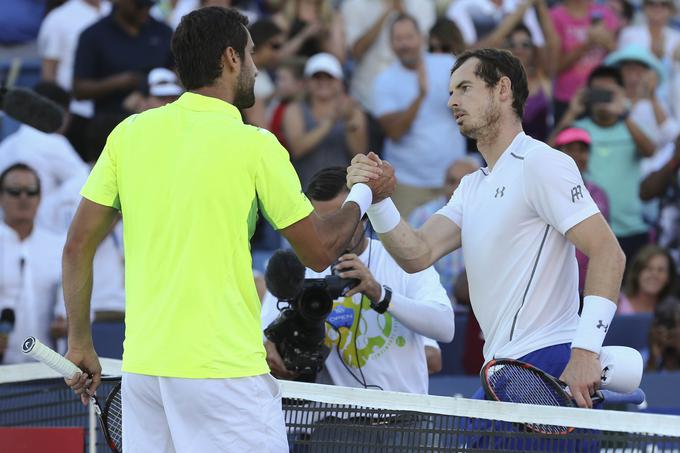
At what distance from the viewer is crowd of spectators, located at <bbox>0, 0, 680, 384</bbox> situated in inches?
348

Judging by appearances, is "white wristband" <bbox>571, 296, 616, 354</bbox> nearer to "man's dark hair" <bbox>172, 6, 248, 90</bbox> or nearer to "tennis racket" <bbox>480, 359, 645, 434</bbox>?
"tennis racket" <bbox>480, 359, 645, 434</bbox>

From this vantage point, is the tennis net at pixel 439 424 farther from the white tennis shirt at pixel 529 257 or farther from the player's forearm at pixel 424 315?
the player's forearm at pixel 424 315

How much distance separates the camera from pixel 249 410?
3.99m

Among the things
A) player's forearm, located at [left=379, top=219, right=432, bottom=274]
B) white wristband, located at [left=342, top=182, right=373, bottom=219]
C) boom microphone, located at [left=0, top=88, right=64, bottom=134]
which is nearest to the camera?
white wristband, located at [left=342, top=182, right=373, bottom=219]

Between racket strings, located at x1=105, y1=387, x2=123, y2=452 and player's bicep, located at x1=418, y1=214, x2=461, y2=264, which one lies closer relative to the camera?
racket strings, located at x1=105, y1=387, x2=123, y2=452

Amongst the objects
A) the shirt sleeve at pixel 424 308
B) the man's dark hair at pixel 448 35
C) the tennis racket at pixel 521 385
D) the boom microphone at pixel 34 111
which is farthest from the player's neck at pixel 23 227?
the tennis racket at pixel 521 385

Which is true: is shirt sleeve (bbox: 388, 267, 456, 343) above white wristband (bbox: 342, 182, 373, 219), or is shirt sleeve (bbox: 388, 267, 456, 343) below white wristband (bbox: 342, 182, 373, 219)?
below

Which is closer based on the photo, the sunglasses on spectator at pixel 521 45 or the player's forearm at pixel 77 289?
the player's forearm at pixel 77 289

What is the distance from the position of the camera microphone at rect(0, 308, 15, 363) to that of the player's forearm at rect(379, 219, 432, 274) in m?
3.69

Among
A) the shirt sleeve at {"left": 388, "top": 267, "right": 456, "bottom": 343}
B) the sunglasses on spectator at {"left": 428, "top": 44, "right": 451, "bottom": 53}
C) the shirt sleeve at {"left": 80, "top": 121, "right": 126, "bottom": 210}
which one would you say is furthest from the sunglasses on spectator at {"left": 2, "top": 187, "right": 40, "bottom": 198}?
the shirt sleeve at {"left": 80, "top": 121, "right": 126, "bottom": 210}

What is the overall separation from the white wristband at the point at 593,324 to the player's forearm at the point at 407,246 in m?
0.86

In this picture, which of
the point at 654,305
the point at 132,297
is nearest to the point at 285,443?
the point at 132,297

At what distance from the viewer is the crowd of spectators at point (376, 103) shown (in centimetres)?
884

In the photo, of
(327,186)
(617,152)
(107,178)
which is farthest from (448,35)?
(107,178)
